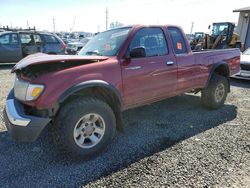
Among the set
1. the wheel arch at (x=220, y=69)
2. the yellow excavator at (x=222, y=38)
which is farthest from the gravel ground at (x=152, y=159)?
the yellow excavator at (x=222, y=38)

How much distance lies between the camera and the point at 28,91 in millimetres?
2834

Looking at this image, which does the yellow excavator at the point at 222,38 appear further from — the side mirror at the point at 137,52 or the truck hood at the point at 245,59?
the side mirror at the point at 137,52

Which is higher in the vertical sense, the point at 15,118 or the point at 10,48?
the point at 10,48

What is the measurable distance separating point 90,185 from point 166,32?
9.88 ft

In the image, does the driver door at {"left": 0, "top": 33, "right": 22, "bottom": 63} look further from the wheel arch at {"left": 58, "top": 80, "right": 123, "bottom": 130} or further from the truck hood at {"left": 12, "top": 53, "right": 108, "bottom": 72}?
the wheel arch at {"left": 58, "top": 80, "right": 123, "bottom": 130}

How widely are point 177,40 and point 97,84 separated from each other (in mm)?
2186

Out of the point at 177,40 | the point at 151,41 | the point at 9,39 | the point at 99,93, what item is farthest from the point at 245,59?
the point at 9,39

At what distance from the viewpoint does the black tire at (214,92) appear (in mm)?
5180

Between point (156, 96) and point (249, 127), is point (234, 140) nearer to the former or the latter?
point (249, 127)

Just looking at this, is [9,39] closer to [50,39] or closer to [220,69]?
[50,39]

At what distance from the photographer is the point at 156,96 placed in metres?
4.10

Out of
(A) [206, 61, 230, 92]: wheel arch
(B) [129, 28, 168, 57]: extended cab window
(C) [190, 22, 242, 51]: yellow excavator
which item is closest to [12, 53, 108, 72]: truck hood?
(B) [129, 28, 168, 57]: extended cab window

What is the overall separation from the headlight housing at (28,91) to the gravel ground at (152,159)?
960 mm

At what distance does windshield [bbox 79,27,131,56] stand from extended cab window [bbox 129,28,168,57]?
0.21 metres
